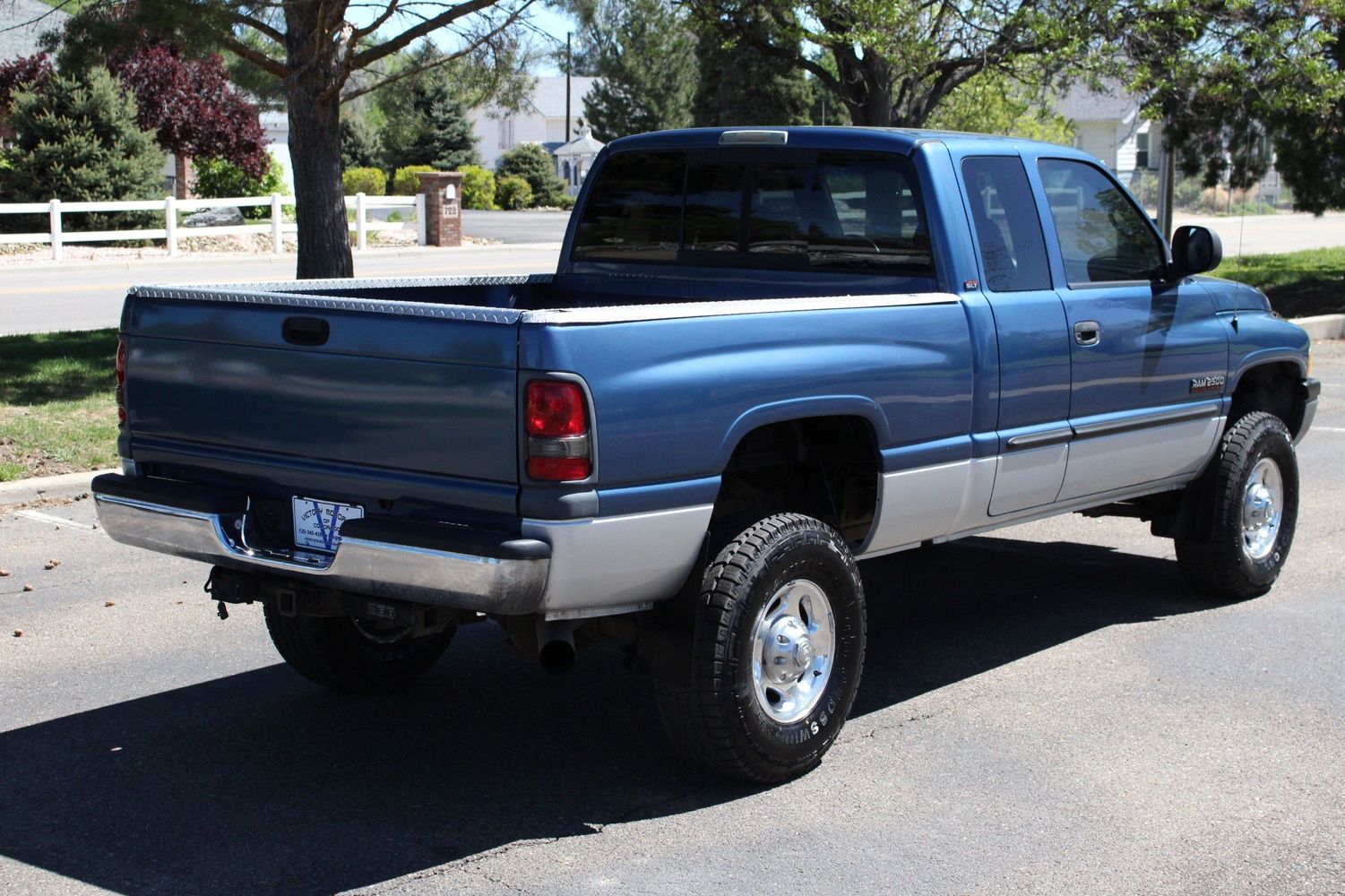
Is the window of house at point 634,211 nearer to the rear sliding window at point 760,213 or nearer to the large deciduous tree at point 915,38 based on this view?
the rear sliding window at point 760,213

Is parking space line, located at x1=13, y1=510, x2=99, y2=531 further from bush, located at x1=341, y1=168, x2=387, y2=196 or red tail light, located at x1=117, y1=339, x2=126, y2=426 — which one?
bush, located at x1=341, y1=168, x2=387, y2=196

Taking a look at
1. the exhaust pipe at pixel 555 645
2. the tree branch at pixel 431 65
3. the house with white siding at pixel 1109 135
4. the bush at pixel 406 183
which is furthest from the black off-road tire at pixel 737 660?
the house with white siding at pixel 1109 135

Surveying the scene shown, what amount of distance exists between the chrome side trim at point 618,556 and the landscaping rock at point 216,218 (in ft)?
101

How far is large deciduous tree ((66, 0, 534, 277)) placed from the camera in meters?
12.5

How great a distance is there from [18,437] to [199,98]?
93.7ft

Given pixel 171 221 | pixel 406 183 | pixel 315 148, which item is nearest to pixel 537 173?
pixel 406 183

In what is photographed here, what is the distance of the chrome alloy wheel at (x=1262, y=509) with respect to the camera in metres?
7.20

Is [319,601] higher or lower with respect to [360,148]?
lower

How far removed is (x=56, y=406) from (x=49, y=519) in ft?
8.91

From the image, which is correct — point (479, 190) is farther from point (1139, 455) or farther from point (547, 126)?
point (1139, 455)

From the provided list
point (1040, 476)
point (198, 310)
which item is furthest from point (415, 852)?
point (1040, 476)

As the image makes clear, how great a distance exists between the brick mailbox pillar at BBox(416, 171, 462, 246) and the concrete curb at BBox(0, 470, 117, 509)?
1002 inches

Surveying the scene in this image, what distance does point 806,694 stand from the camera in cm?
504

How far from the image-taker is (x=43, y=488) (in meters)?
9.30
